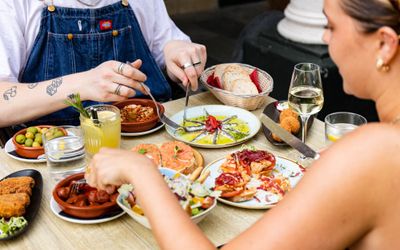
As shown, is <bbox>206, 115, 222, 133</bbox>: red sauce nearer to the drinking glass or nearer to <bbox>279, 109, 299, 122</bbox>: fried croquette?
<bbox>279, 109, 299, 122</bbox>: fried croquette

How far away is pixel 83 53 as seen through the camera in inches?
88.4

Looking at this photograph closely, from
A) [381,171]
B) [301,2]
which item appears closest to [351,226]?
[381,171]

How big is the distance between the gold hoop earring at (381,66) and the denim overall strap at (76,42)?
1.41 meters

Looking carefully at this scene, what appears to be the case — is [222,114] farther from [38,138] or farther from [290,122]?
[38,138]

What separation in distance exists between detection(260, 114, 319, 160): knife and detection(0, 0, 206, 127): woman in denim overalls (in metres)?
0.44

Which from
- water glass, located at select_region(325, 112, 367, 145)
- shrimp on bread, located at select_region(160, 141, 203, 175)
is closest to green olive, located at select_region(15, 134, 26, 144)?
shrimp on bread, located at select_region(160, 141, 203, 175)

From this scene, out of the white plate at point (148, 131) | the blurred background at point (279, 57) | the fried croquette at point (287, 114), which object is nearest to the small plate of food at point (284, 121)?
the fried croquette at point (287, 114)

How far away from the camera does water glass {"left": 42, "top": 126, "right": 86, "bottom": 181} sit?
1572 millimetres

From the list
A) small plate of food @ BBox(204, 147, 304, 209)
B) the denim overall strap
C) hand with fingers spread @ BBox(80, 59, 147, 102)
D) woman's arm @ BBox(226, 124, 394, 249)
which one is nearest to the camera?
woman's arm @ BBox(226, 124, 394, 249)

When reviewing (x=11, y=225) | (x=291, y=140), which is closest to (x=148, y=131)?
(x=291, y=140)

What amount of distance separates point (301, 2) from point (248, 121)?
83.1 inches

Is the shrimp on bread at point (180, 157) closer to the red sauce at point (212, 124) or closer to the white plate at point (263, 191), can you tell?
the white plate at point (263, 191)

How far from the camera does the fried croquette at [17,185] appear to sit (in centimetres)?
146

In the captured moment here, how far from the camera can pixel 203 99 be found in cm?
224
